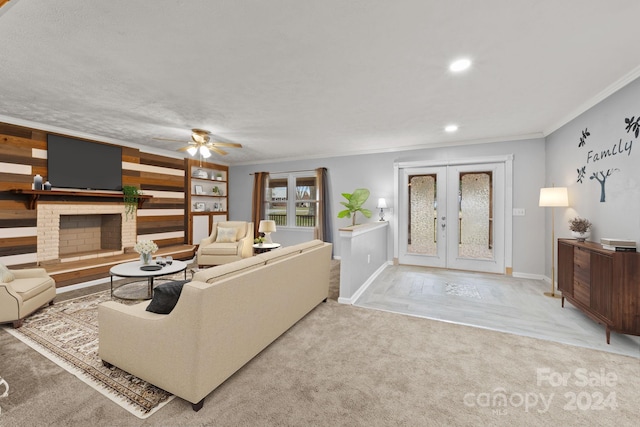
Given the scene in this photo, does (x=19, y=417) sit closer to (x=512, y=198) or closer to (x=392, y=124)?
(x=392, y=124)

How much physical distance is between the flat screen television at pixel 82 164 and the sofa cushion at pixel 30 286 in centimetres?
191

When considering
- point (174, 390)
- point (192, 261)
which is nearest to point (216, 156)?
point (192, 261)

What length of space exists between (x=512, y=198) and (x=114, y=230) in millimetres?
7405

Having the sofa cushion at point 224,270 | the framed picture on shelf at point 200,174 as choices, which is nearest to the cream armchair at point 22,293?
the sofa cushion at point 224,270

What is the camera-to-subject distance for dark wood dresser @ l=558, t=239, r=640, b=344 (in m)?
2.31

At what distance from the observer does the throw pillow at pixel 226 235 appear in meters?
5.58

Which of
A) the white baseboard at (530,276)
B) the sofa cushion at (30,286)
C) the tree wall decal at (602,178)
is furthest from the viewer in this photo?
the white baseboard at (530,276)

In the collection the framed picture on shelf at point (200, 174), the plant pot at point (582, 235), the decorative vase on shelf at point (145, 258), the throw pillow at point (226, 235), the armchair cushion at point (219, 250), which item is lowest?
the armchair cushion at point (219, 250)

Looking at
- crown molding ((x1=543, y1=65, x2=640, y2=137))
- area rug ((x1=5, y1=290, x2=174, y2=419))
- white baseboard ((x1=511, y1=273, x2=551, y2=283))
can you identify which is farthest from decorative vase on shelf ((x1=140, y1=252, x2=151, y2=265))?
white baseboard ((x1=511, y1=273, x2=551, y2=283))

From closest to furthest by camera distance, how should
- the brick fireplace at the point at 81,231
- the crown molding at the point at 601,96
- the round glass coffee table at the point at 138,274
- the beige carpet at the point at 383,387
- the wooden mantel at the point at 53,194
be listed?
1. the beige carpet at the point at 383,387
2. the crown molding at the point at 601,96
3. the round glass coffee table at the point at 138,274
4. the wooden mantel at the point at 53,194
5. the brick fireplace at the point at 81,231

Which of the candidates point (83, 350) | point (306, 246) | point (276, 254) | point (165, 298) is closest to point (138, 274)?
point (83, 350)

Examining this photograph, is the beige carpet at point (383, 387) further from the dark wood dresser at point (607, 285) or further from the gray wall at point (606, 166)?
the gray wall at point (606, 166)

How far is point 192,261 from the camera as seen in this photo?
606 cm

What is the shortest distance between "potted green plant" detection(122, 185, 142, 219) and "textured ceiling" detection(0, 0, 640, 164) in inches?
51.7
